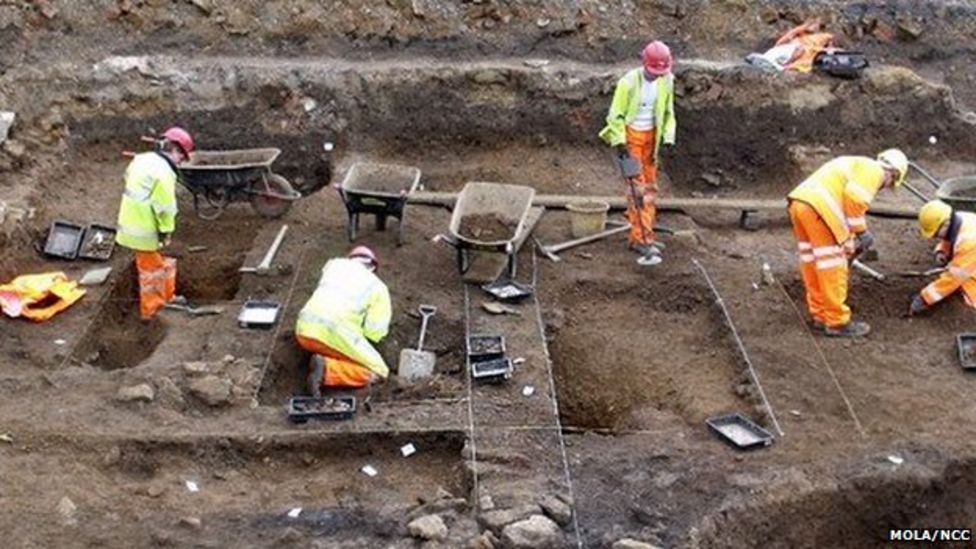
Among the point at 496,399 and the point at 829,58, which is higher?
the point at 829,58

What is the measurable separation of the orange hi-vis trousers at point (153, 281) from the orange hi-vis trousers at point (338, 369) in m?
1.84

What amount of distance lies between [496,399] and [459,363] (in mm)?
854

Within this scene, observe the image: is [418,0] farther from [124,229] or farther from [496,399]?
[496,399]

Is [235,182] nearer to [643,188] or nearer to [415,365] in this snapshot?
[415,365]

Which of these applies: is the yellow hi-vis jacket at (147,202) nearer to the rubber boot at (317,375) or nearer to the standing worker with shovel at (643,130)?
the rubber boot at (317,375)

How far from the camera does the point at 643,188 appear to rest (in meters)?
11.0

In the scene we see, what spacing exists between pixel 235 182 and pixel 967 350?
6.85 meters

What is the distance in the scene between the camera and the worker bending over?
378 inches

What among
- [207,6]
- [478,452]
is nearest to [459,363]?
[478,452]

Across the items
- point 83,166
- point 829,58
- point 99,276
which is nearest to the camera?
point 99,276

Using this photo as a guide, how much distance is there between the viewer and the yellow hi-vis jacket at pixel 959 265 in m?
9.71

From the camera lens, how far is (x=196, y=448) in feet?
26.5

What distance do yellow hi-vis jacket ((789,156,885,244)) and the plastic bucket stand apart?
2318 millimetres

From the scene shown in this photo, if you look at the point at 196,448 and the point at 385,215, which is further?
the point at 385,215
